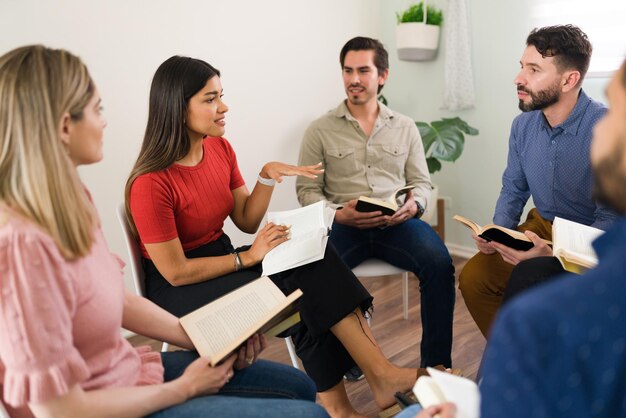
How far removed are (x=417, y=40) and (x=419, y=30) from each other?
55 millimetres

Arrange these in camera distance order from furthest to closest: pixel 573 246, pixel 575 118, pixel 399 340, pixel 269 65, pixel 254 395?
pixel 269 65
pixel 399 340
pixel 575 118
pixel 573 246
pixel 254 395

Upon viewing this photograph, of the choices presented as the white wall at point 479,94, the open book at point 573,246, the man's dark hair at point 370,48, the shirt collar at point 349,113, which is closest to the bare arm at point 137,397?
the open book at point 573,246

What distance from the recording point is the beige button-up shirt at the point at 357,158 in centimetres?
253

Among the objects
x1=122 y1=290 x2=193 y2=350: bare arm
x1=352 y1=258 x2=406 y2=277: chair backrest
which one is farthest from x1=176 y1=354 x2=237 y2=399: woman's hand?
x1=352 y1=258 x2=406 y2=277: chair backrest

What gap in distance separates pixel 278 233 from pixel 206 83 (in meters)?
0.54

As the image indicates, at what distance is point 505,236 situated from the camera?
6.05ft

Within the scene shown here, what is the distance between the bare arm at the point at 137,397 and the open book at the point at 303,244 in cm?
54

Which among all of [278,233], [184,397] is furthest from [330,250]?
[184,397]

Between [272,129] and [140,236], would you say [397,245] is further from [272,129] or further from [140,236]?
[272,129]

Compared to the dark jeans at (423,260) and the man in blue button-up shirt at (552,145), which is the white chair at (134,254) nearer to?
the dark jeans at (423,260)

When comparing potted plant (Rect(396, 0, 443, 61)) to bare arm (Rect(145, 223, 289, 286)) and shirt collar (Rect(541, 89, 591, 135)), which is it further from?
bare arm (Rect(145, 223, 289, 286))

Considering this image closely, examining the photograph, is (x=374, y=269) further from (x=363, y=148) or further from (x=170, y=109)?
(x=170, y=109)

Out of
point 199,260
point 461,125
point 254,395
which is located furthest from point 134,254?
point 461,125

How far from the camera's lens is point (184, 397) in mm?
1123
